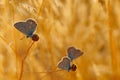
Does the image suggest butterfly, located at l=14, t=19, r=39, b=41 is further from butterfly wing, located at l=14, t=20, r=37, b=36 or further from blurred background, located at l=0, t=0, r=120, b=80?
blurred background, located at l=0, t=0, r=120, b=80

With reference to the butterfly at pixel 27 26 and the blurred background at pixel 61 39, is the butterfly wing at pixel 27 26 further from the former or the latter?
the blurred background at pixel 61 39

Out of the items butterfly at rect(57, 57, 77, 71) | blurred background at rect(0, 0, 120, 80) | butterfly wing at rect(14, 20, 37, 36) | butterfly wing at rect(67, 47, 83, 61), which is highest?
blurred background at rect(0, 0, 120, 80)

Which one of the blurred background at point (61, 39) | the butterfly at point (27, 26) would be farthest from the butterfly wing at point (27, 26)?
the blurred background at point (61, 39)

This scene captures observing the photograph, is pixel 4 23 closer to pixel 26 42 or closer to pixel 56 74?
pixel 26 42

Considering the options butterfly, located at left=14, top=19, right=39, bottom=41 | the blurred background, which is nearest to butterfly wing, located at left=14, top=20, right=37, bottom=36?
butterfly, located at left=14, top=19, right=39, bottom=41

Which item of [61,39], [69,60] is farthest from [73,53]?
[61,39]

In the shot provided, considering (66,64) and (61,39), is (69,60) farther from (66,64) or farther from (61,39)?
(61,39)
